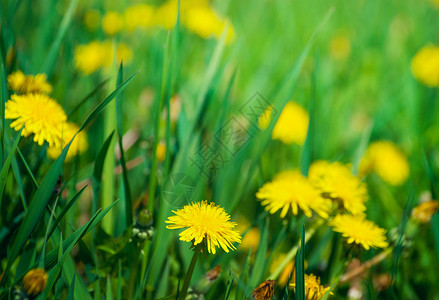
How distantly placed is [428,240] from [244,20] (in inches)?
57.0

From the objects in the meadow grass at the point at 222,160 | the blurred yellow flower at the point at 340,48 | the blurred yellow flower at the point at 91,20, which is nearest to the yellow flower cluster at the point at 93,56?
the meadow grass at the point at 222,160

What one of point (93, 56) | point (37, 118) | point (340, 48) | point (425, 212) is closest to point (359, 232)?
point (425, 212)

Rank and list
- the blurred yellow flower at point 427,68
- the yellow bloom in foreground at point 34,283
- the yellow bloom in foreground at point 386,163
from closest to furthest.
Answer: the yellow bloom in foreground at point 34,283 < the yellow bloom in foreground at point 386,163 < the blurred yellow flower at point 427,68

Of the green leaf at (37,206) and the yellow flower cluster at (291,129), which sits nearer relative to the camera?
the green leaf at (37,206)

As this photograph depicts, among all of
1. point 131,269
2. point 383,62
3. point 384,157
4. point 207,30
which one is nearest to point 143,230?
point 131,269

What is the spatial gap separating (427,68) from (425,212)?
3.03ft

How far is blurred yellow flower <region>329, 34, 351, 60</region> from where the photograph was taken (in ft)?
6.56

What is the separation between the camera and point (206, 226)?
59cm

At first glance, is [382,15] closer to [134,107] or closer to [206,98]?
[134,107]

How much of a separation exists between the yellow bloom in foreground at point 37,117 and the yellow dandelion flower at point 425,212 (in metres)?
0.68

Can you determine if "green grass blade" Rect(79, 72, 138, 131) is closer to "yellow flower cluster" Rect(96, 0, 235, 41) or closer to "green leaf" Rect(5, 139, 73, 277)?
"green leaf" Rect(5, 139, 73, 277)

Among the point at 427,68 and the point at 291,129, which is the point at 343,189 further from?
the point at 427,68

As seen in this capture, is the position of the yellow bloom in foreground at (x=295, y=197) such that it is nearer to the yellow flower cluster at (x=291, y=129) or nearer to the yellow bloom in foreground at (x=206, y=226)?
the yellow bloom in foreground at (x=206, y=226)

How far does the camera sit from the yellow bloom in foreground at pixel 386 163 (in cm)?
130
